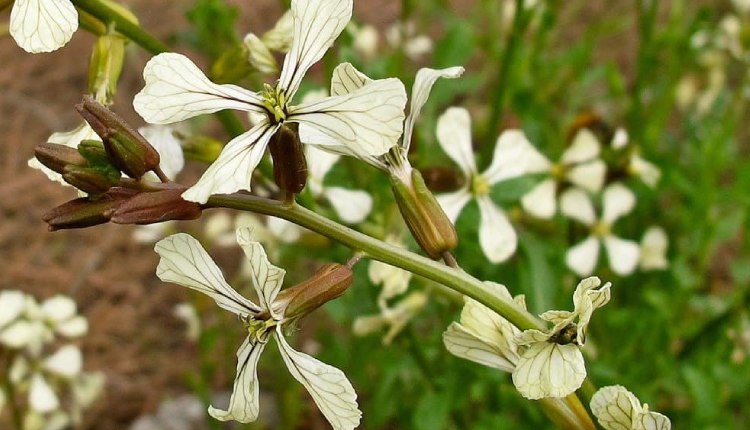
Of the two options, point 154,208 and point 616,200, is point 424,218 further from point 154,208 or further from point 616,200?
point 616,200

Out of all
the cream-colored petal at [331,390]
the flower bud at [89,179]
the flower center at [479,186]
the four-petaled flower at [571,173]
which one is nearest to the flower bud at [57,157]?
the flower bud at [89,179]

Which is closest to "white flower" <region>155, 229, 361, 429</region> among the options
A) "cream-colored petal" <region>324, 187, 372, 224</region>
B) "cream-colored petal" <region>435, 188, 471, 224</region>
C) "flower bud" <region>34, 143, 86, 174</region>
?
"flower bud" <region>34, 143, 86, 174</region>

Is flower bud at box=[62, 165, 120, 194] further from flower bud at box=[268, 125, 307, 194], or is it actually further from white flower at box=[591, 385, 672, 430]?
white flower at box=[591, 385, 672, 430]

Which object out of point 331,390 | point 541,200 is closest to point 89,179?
point 331,390

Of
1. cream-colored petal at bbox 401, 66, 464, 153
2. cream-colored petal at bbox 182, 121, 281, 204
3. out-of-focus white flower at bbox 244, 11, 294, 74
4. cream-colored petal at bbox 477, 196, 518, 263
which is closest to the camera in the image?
cream-colored petal at bbox 182, 121, 281, 204

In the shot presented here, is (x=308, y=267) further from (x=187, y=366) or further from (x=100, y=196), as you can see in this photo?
(x=100, y=196)

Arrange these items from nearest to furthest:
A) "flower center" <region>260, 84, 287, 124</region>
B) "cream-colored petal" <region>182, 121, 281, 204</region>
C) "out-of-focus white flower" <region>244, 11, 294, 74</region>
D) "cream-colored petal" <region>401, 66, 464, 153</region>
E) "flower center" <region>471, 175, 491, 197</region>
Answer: "cream-colored petal" <region>182, 121, 281, 204</region>, "flower center" <region>260, 84, 287, 124</region>, "cream-colored petal" <region>401, 66, 464, 153</region>, "out-of-focus white flower" <region>244, 11, 294, 74</region>, "flower center" <region>471, 175, 491, 197</region>

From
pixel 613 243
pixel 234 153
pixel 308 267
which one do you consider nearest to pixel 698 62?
pixel 613 243
